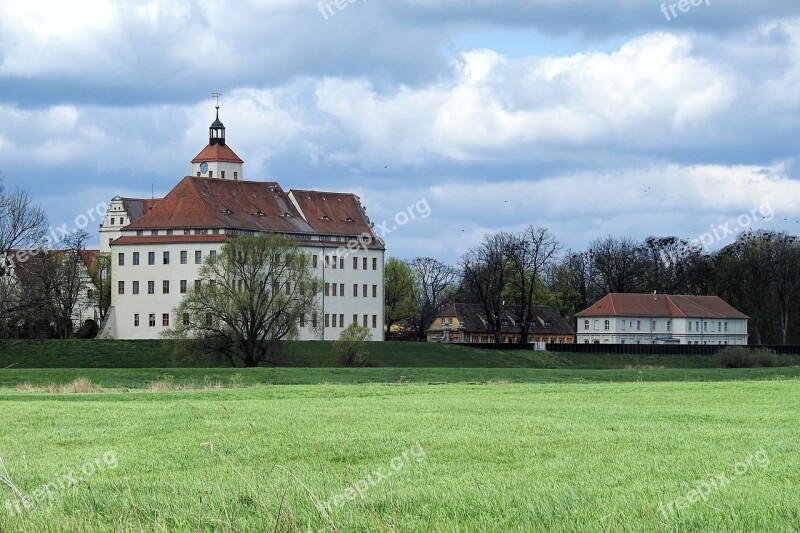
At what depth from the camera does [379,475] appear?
1389 centimetres

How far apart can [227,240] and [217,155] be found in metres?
35.1

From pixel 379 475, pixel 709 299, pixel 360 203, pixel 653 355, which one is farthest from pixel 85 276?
pixel 379 475

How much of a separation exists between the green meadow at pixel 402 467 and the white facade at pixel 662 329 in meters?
117

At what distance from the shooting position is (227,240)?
115m

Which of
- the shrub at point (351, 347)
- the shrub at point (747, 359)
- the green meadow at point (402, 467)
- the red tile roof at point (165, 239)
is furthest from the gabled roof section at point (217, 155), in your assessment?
the green meadow at point (402, 467)

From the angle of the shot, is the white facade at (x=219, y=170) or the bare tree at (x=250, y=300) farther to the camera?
the white facade at (x=219, y=170)

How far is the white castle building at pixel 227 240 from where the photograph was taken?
4668 inches

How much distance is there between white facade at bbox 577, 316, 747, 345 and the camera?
144250mm

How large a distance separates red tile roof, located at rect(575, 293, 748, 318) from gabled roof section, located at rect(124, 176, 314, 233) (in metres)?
40.6

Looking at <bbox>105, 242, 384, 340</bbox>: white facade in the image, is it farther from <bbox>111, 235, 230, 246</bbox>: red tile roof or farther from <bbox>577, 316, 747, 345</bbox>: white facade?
<bbox>577, 316, 747, 345</bbox>: white facade

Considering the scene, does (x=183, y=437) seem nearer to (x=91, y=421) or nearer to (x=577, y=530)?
(x=91, y=421)

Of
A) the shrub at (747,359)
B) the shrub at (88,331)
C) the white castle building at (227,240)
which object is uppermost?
the white castle building at (227,240)

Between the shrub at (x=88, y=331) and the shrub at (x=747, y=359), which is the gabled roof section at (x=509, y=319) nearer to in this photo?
the shrub at (x=747, y=359)

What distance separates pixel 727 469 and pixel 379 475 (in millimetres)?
4355
